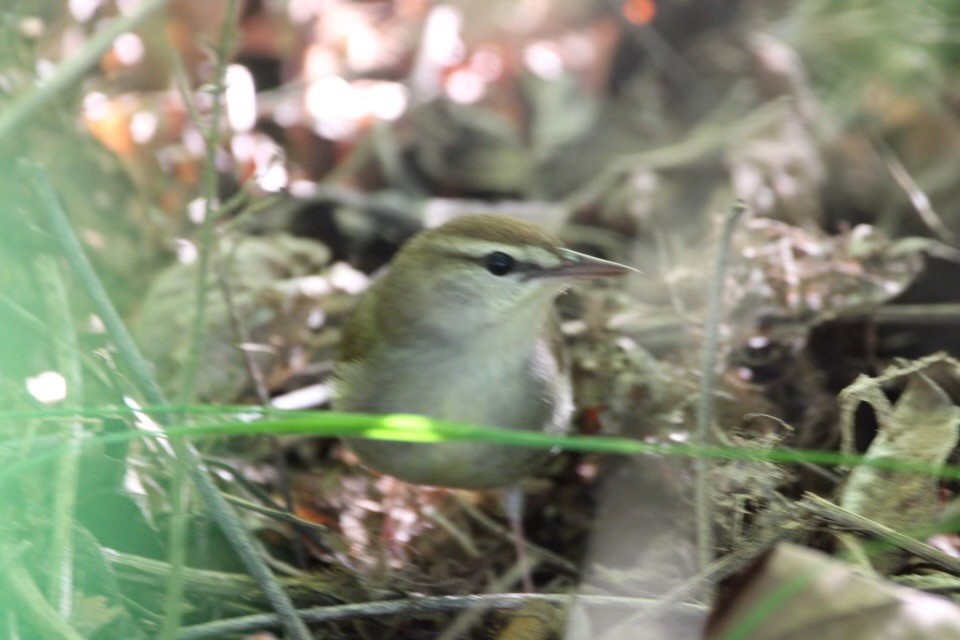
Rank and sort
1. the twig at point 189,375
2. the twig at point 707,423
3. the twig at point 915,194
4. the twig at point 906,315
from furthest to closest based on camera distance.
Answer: the twig at point 915,194
the twig at point 906,315
the twig at point 707,423
the twig at point 189,375

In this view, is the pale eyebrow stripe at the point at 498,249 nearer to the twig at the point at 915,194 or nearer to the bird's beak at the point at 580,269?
the bird's beak at the point at 580,269

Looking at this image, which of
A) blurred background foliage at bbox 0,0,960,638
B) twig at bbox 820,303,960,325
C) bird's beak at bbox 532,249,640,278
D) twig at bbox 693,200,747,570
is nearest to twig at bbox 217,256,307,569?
blurred background foliage at bbox 0,0,960,638

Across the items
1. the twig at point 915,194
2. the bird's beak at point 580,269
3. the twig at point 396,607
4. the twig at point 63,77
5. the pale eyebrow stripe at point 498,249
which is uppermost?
the twig at point 63,77

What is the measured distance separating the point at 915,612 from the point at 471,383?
1.27 meters

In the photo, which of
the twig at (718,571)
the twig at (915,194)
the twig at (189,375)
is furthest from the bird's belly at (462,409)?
the twig at (915,194)

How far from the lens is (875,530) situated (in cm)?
204

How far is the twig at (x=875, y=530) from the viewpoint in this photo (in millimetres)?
2039

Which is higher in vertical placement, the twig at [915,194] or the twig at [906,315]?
the twig at [915,194]

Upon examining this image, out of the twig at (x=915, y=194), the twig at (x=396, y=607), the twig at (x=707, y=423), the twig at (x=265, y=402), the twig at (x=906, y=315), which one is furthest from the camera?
the twig at (x=915, y=194)

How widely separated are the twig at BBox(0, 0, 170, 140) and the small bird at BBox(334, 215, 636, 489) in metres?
0.90

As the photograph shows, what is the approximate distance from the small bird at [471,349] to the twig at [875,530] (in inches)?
30.3

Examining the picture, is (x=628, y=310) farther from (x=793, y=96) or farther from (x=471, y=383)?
(x=793, y=96)

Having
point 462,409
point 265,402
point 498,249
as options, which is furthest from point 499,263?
point 265,402

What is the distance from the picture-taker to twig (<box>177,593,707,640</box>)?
2.17 m
